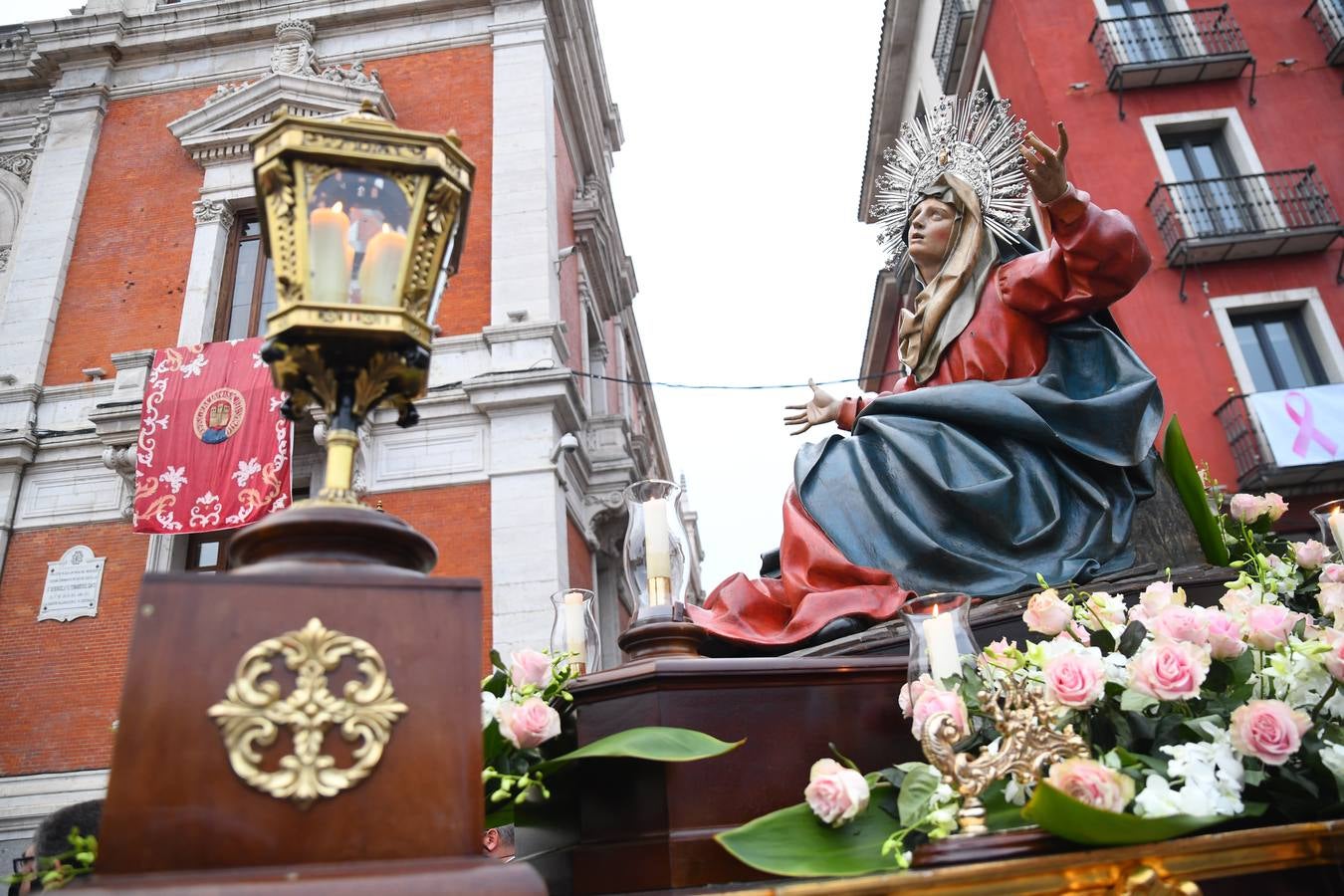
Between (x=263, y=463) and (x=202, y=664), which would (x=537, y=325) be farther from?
(x=202, y=664)

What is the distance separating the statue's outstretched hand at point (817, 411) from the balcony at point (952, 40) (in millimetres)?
12320

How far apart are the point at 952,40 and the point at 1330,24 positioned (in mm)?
4888

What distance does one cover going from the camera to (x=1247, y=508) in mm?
3447

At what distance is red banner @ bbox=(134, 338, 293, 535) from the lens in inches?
352

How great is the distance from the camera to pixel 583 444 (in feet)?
36.3

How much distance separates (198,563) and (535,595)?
3.68 meters

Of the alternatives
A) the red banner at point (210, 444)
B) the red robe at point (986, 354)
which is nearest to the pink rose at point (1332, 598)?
the red robe at point (986, 354)

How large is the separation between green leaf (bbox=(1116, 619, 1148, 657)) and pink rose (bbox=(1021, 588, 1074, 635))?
0.37 feet

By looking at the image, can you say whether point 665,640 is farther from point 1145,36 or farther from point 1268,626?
point 1145,36

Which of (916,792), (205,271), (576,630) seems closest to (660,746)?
(916,792)

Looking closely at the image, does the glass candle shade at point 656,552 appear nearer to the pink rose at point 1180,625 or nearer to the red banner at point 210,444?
the pink rose at point 1180,625

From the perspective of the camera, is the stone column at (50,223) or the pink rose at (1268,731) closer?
the pink rose at (1268,731)

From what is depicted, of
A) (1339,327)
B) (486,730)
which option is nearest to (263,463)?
(486,730)

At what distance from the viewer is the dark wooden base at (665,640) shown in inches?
88.4
